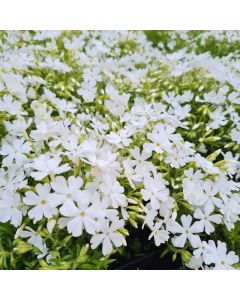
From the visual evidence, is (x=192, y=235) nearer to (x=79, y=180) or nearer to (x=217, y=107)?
(x=79, y=180)

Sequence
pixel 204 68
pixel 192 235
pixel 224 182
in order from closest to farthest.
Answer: pixel 192 235 < pixel 224 182 < pixel 204 68

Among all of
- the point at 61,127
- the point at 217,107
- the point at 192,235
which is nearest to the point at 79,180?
the point at 61,127

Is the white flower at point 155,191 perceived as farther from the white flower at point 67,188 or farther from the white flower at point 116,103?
the white flower at point 116,103

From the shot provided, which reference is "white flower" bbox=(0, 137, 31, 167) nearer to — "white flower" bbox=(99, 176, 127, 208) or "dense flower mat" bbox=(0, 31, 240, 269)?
"dense flower mat" bbox=(0, 31, 240, 269)

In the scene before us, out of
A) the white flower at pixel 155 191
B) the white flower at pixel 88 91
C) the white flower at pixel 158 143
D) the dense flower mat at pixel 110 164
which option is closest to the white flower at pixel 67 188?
the dense flower mat at pixel 110 164

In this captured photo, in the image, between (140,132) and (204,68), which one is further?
(204,68)

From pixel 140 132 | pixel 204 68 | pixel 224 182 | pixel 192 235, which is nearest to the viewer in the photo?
pixel 192 235

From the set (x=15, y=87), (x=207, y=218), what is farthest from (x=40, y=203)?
(x=15, y=87)

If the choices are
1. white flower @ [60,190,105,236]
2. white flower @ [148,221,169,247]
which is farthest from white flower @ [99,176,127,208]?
white flower @ [148,221,169,247]
